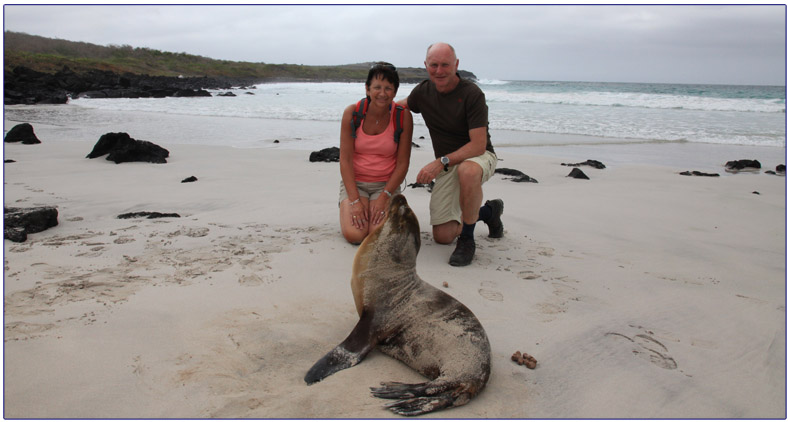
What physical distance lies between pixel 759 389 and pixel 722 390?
0.17 metres

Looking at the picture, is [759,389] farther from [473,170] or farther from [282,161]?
[282,161]

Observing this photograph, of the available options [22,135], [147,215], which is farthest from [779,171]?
[22,135]

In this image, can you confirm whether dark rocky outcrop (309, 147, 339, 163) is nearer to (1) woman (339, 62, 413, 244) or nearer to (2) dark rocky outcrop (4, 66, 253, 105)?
(1) woman (339, 62, 413, 244)

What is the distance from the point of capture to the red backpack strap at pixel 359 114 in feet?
13.5

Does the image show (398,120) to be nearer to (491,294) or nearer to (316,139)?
(491,294)

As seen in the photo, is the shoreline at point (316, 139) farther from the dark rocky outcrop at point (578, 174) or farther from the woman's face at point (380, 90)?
the woman's face at point (380, 90)

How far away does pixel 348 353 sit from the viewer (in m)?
2.51

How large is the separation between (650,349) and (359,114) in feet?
8.16

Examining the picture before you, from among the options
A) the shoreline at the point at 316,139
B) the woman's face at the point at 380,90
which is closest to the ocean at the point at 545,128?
the shoreline at the point at 316,139

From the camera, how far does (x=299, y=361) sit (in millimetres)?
2490

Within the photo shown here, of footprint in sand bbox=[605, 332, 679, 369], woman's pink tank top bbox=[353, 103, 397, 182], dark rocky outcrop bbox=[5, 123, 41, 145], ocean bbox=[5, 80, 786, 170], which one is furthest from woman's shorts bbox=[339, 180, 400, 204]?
dark rocky outcrop bbox=[5, 123, 41, 145]

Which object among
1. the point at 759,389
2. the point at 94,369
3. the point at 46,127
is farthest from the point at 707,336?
the point at 46,127

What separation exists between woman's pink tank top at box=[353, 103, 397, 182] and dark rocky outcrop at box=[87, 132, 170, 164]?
4.68 meters

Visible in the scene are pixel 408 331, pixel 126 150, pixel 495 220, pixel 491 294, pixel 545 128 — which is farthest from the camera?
pixel 545 128
